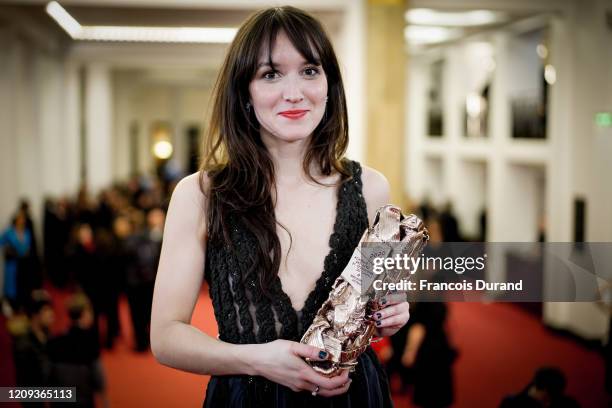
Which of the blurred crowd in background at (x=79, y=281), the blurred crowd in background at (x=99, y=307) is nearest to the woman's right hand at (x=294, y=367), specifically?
the blurred crowd in background at (x=99, y=307)

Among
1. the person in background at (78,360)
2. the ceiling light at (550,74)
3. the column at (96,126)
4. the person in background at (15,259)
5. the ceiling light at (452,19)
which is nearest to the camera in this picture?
the person in background at (78,360)

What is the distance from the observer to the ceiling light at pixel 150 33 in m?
11.2

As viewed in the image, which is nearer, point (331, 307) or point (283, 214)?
point (331, 307)

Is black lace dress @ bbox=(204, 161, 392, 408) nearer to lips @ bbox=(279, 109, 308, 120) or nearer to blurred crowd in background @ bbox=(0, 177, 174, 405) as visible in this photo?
lips @ bbox=(279, 109, 308, 120)

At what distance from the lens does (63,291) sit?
11531 mm

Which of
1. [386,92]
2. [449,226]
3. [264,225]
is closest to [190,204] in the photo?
[264,225]

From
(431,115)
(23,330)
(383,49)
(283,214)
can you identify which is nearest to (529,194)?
(383,49)

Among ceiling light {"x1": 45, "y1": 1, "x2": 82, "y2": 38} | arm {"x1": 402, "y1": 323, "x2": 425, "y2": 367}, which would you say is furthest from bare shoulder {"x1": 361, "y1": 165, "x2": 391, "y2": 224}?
ceiling light {"x1": 45, "y1": 1, "x2": 82, "y2": 38}

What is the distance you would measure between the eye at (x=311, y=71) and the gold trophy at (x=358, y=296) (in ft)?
1.08

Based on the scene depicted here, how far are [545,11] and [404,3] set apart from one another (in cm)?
187

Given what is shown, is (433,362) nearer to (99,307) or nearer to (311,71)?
(311,71)

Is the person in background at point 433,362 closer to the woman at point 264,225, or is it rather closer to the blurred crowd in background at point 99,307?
the blurred crowd in background at point 99,307

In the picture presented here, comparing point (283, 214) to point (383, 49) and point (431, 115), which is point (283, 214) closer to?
point (383, 49)

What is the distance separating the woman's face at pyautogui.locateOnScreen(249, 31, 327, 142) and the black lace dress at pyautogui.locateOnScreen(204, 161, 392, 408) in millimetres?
218
